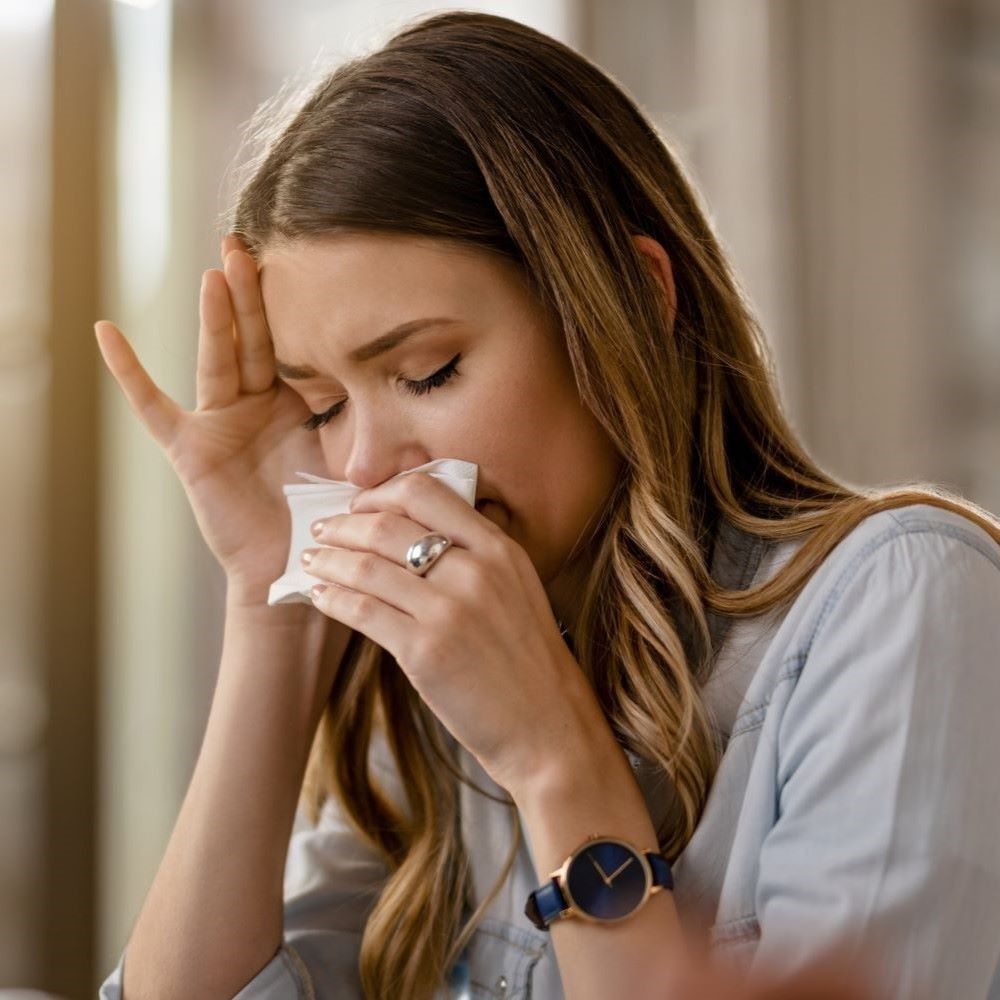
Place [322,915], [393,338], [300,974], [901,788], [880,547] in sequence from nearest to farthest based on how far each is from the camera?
[901,788] → [880,547] → [393,338] → [300,974] → [322,915]

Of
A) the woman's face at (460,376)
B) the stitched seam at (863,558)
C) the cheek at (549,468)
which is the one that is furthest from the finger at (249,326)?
the stitched seam at (863,558)

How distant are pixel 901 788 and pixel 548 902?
279 mm

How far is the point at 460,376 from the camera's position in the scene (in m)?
1.07

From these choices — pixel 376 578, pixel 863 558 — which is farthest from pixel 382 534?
pixel 863 558

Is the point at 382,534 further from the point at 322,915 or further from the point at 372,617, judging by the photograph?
the point at 322,915

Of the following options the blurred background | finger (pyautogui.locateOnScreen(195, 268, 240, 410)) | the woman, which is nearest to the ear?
the woman

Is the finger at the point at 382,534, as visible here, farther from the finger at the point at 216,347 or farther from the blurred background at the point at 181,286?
the blurred background at the point at 181,286

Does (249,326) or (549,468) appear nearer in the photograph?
(549,468)

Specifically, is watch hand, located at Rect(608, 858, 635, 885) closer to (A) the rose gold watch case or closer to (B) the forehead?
(A) the rose gold watch case

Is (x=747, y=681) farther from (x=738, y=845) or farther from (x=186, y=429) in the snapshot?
(x=186, y=429)

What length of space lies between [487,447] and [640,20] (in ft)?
5.40

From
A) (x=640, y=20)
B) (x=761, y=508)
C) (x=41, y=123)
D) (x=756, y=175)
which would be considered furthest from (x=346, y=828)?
(x=640, y=20)

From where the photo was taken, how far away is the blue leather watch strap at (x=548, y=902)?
92cm

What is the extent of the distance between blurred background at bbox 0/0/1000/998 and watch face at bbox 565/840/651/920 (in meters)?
1.33
